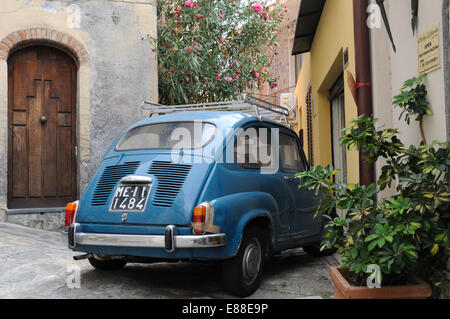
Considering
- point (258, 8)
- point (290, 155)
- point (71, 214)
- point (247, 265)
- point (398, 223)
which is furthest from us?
point (258, 8)

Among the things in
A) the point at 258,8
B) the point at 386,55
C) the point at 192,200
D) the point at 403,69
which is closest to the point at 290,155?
the point at 386,55

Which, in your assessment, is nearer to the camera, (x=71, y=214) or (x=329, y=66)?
(x=71, y=214)

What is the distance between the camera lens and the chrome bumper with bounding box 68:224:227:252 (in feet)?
12.5

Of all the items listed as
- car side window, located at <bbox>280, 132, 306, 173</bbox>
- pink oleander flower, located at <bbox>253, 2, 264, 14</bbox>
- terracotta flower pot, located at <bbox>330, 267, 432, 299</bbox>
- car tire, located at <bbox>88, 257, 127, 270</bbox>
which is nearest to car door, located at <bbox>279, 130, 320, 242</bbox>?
car side window, located at <bbox>280, 132, 306, 173</bbox>

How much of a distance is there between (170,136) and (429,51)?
8.10 feet

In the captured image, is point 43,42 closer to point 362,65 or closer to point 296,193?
point 296,193

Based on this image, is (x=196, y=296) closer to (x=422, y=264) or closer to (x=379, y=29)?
(x=422, y=264)

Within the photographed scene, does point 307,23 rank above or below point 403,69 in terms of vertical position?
above

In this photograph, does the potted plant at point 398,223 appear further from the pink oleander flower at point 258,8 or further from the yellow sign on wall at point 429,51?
the pink oleander flower at point 258,8

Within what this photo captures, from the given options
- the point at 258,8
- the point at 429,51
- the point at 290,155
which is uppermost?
the point at 258,8

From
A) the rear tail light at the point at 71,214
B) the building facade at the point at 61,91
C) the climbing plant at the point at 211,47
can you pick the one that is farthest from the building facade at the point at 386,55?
the building facade at the point at 61,91

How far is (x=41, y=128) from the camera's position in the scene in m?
8.13

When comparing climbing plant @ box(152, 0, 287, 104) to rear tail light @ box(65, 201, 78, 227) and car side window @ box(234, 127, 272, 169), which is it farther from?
rear tail light @ box(65, 201, 78, 227)

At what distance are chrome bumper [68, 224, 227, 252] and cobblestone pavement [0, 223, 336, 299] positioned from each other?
1.53ft
